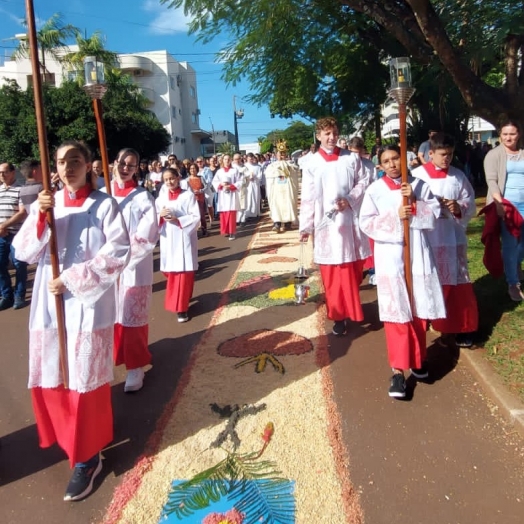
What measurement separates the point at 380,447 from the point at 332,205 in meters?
2.63

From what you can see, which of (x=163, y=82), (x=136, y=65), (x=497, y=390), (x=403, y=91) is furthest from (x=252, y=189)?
(x=163, y=82)

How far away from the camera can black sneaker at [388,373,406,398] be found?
359cm

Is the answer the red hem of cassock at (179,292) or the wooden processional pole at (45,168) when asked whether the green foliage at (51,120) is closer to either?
the red hem of cassock at (179,292)

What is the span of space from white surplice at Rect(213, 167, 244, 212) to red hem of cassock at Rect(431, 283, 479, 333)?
308 inches

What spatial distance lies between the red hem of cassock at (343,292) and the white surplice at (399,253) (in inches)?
48.3

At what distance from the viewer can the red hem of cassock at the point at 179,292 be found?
5.77 meters

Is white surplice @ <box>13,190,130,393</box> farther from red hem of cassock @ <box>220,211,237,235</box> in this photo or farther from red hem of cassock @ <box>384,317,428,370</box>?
red hem of cassock @ <box>220,211,237,235</box>

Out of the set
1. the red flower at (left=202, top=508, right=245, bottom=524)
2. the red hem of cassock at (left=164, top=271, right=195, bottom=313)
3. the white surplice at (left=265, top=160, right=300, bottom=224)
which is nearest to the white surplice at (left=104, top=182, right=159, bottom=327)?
the red hem of cassock at (left=164, top=271, right=195, bottom=313)

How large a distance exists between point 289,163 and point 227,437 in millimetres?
9984

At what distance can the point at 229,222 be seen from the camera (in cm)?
1155

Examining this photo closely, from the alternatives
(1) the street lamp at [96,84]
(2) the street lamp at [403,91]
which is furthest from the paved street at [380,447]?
(1) the street lamp at [96,84]

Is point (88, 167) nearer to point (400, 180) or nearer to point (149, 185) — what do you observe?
point (400, 180)

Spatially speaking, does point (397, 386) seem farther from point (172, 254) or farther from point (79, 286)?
point (172, 254)

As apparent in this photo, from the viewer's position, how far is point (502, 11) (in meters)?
6.80
